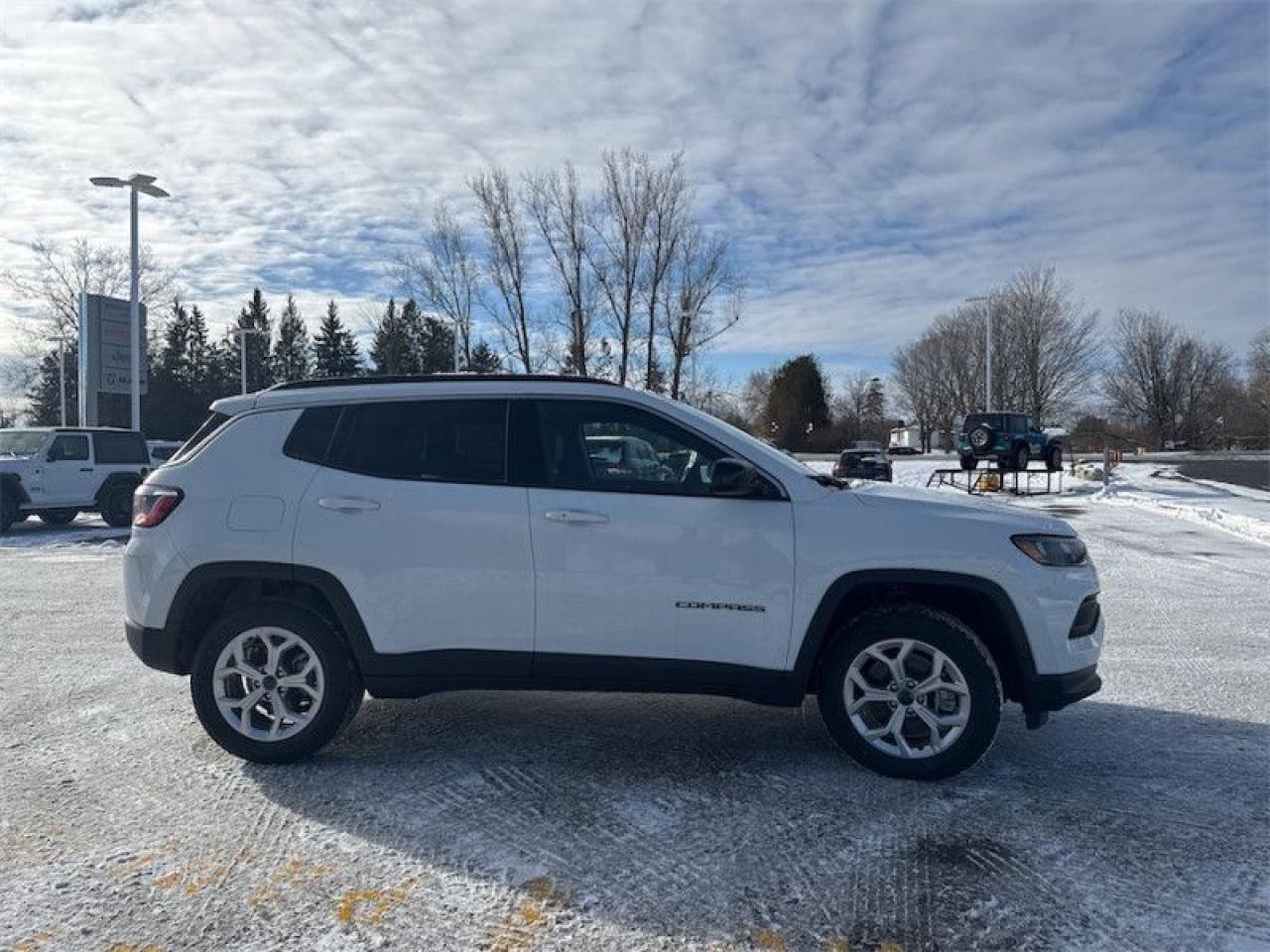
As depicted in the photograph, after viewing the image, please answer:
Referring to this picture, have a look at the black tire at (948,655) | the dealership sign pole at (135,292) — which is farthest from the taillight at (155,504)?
the dealership sign pole at (135,292)

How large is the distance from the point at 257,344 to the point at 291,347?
392 centimetres

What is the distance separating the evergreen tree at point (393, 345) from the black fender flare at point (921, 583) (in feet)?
134

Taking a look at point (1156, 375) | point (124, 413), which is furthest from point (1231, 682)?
point (1156, 375)

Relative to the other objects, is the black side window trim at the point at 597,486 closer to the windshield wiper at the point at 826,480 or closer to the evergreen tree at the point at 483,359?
the windshield wiper at the point at 826,480

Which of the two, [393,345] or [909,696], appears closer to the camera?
[909,696]

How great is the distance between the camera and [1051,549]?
4.04 meters

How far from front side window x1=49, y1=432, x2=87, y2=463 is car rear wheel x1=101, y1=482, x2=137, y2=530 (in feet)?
2.32

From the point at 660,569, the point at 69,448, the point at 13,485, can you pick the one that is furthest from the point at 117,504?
the point at 660,569

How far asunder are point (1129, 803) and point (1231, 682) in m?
2.47

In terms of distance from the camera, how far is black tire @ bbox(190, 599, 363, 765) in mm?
4184

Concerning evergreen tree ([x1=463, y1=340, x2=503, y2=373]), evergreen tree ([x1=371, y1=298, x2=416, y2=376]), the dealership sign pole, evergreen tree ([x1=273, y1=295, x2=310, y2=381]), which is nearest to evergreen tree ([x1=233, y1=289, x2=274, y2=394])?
evergreen tree ([x1=273, y1=295, x2=310, y2=381])

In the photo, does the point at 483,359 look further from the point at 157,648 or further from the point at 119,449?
the point at 157,648

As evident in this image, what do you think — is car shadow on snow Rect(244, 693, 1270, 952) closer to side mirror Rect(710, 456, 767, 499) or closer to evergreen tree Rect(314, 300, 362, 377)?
side mirror Rect(710, 456, 767, 499)

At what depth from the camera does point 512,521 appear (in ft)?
13.4
